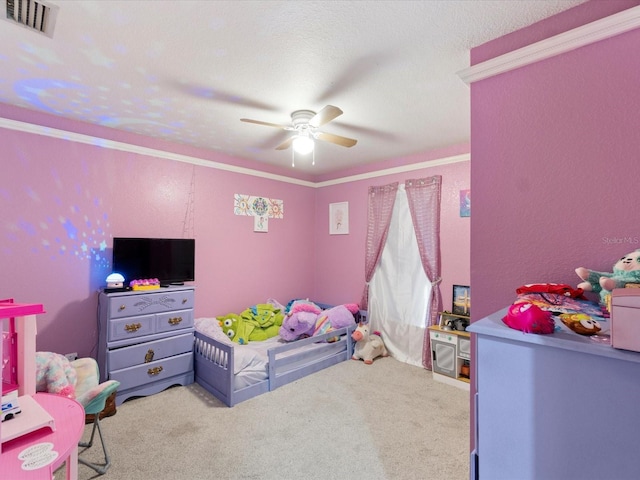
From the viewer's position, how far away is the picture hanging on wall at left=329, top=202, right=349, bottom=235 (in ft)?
15.4

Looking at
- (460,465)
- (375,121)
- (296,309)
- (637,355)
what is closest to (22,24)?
(375,121)

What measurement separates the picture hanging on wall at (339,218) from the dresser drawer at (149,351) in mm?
2504

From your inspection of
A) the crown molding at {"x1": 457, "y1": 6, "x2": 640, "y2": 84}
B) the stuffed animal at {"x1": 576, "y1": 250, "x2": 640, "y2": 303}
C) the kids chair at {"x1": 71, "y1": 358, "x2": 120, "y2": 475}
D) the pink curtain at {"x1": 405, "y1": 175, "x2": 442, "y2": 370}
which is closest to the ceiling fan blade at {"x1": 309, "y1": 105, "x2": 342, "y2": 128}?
the crown molding at {"x1": 457, "y1": 6, "x2": 640, "y2": 84}

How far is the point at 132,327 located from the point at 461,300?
3.32 metres

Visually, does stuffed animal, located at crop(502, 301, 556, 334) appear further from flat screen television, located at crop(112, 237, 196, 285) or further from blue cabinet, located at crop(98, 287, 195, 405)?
flat screen television, located at crop(112, 237, 196, 285)

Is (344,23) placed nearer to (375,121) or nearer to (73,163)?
(375,121)

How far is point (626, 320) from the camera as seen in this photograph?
0.73 m

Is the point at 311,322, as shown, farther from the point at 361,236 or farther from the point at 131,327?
the point at 131,327

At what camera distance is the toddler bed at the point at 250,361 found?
282cm

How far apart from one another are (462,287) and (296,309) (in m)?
1.94

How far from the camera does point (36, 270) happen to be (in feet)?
9.05

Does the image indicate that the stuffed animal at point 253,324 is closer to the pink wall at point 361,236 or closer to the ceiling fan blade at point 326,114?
the pink wall at point 361,236

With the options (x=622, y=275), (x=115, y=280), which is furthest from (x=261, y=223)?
(x=622, y=275)

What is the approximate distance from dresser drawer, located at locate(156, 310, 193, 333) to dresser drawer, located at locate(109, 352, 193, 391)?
0.28 m
